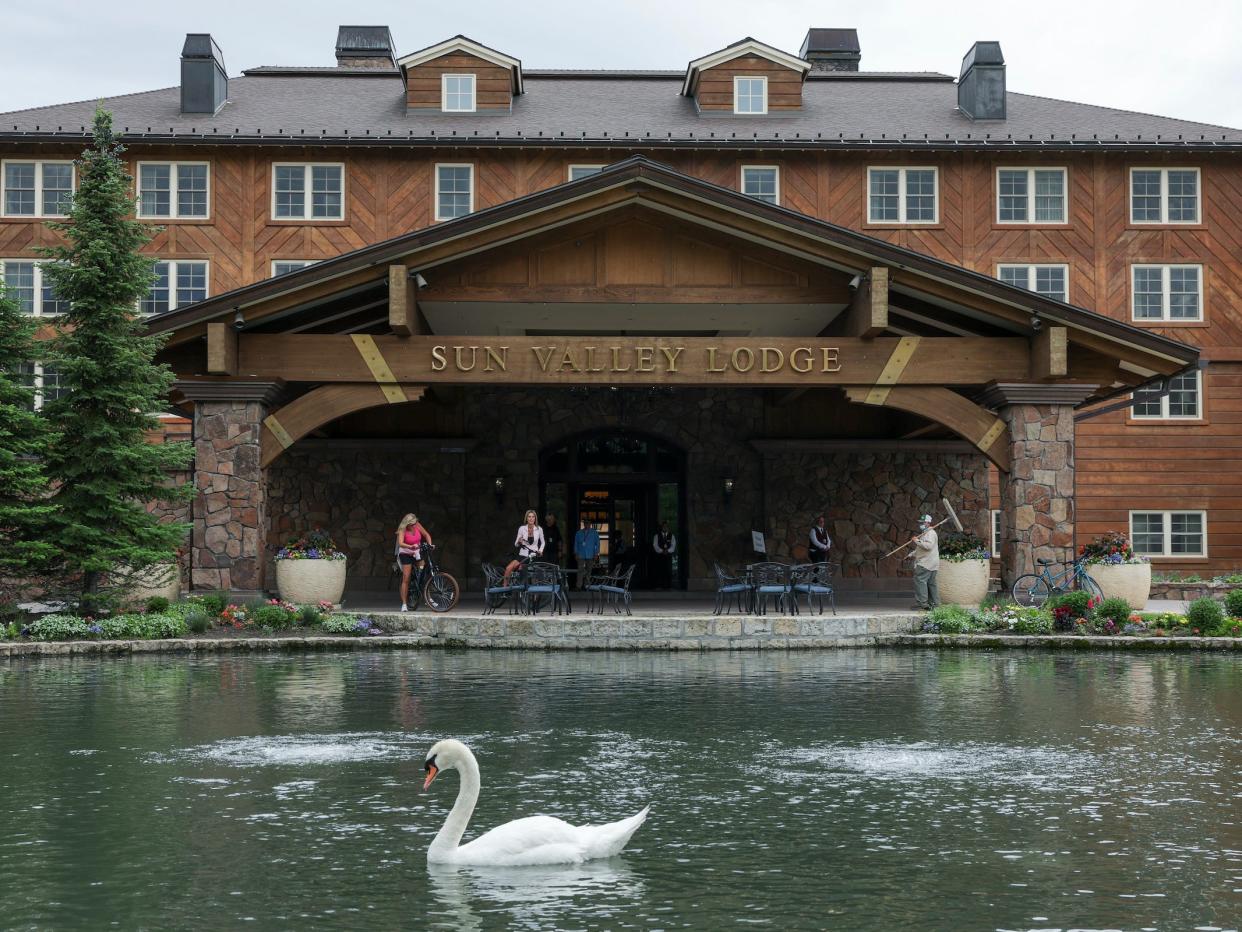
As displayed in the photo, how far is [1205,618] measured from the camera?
18078 millimetres

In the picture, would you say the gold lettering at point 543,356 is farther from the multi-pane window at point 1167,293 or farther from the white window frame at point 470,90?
the multi-pane window at point 1167,293

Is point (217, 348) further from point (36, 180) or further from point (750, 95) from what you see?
point (750, 95)

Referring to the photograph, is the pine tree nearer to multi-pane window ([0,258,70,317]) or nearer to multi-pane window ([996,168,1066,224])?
multi-pane window ([0,258,70,317])

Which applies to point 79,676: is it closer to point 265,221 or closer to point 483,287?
point 483,287

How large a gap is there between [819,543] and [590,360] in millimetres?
7942

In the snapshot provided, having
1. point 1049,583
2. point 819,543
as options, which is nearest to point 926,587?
point 1049,583

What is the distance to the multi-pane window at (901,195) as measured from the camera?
1220 inches

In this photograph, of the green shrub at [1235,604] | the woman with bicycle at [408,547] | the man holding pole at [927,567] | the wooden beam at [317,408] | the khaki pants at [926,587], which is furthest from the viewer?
the woman with bicycle at [408,547]

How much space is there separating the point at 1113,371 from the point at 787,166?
12048 millimetres

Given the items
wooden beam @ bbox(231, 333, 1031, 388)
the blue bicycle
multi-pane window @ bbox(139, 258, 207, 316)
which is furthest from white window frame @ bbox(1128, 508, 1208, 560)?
multi-pane window @ bbox(139, 258, 207, 316)

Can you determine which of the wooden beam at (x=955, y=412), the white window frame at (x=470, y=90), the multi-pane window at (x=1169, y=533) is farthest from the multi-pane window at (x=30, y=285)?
the multi-pane window at (x=1169, y=533)

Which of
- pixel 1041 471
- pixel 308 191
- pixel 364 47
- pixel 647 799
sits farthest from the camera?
pixel 364 47

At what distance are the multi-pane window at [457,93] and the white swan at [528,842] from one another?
27.7 m

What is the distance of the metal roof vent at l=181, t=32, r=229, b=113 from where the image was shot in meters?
31.7
